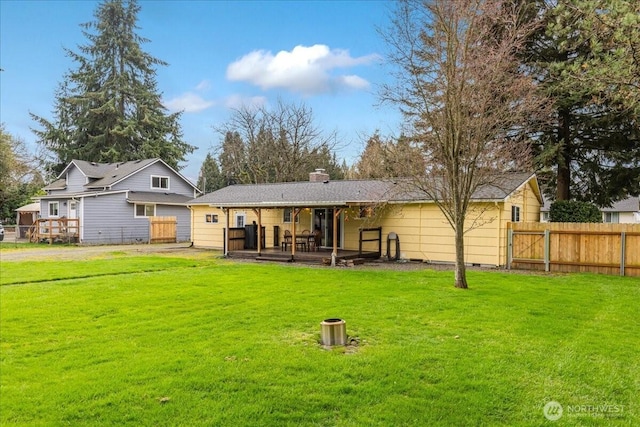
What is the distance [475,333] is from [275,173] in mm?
30670

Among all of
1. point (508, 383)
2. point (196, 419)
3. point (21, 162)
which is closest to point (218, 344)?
point (196, 419)

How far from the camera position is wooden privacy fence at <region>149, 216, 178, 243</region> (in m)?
25.2

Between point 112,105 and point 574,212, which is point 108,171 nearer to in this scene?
point 112,105

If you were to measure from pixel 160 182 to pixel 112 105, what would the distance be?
45.6 ft

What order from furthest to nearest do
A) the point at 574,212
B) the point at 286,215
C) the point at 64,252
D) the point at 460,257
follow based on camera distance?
the point at 286,215
the point at 64,252
the point at 574,212
the point at 460,257

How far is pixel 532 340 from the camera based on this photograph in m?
→ 5.54

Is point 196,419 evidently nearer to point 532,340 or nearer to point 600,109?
point 532,340

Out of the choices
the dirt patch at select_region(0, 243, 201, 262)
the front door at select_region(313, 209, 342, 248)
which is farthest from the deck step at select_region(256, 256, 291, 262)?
the dirt patch at select_region(0, 243, 201, 262)

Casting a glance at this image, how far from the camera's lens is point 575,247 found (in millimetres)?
12977

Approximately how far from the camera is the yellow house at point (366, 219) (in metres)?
14.1

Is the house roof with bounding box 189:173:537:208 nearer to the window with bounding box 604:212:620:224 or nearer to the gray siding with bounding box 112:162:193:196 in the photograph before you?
the gray siding with bounding box 112:162:193:196

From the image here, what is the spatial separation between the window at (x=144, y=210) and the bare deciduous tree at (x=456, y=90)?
2092 cm

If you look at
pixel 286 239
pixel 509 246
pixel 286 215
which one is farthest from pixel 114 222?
pixel 509 246

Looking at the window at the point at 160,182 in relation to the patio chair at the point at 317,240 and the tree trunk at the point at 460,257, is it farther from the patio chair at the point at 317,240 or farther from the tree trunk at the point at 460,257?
the tree trunk at the point at 460,257
